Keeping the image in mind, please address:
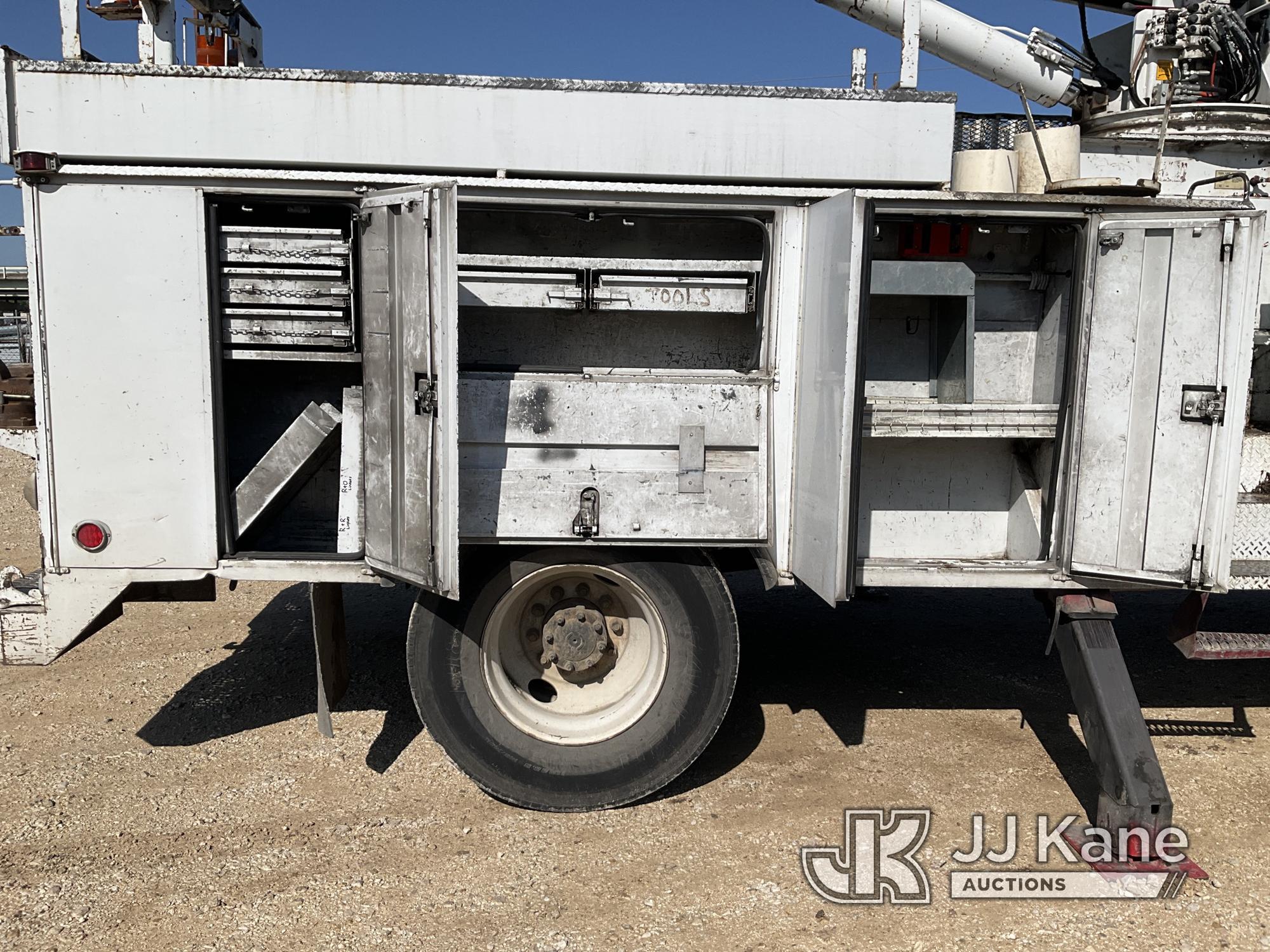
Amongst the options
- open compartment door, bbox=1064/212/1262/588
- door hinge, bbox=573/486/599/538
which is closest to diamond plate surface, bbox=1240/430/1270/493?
open compartment door, bbox=1064/212/1262/588

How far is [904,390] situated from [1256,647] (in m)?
1.78

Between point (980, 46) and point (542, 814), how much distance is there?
14.1 feet

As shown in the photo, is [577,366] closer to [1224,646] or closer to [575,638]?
[575,638]

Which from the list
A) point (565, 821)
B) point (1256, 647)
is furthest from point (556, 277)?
point (1256, 647)

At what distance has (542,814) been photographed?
4039mm

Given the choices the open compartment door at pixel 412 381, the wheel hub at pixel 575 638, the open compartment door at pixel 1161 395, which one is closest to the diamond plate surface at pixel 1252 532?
the open compartment door at pixel 1161 395

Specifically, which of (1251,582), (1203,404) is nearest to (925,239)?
(1203,404)

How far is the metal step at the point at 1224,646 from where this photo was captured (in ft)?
13.8

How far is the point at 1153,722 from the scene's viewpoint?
4.86 metres

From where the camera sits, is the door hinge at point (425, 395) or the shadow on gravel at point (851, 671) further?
the shadow on gravel at point (851, 671)

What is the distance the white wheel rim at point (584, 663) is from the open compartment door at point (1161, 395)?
68.4 inches

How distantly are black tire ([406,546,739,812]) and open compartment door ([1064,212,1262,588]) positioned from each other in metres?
1.48

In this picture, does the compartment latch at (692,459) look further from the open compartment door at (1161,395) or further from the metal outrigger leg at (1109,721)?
the metal outrigger leg at (1109,721)

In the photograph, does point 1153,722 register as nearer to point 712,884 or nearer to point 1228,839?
point 1228,839
